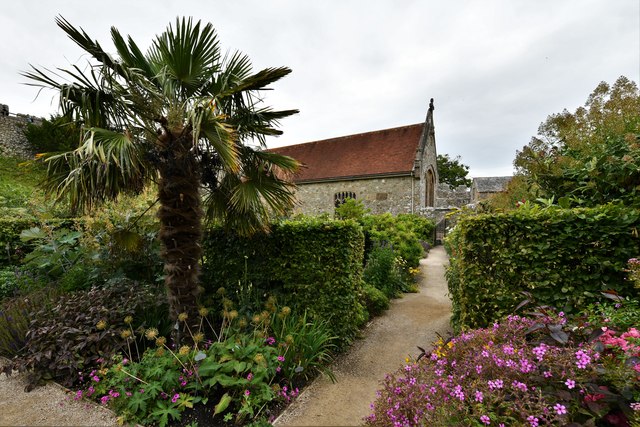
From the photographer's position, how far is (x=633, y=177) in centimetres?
370

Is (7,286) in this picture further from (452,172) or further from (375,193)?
(452,172)

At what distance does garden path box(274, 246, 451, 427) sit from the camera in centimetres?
291

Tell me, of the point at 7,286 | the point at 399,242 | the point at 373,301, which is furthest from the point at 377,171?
the point at 7,286

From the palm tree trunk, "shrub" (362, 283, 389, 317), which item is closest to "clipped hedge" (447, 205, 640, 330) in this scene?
"shrub" (362, 283, 389, 317)

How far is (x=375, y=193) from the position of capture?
19.1m

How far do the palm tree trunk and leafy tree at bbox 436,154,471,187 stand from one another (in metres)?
43.7

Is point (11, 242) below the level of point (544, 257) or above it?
below

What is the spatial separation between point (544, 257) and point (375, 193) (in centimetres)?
1610

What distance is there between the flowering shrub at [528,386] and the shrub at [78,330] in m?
3.33

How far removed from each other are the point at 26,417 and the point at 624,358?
193 inches

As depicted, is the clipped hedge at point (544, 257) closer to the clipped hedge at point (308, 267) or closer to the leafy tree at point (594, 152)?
the leafy tree at point (594, 152)

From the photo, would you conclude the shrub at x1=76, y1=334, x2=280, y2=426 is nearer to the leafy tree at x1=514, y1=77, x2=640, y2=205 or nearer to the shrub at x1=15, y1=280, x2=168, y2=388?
the shrub at x1=15, y1=280, x2=168, y2=388

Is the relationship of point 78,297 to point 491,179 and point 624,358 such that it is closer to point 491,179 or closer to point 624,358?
point 624,358

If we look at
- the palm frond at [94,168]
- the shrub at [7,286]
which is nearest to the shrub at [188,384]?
the palm frond at [94,168]
